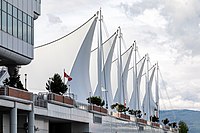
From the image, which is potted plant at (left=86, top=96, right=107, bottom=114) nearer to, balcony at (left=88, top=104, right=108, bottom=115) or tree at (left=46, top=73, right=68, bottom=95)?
balcony at (left=88, top=104, right=108, bottom=115)

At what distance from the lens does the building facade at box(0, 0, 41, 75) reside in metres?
37.9

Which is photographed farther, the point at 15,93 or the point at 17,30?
the point at 17,30

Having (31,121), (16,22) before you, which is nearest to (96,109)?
(16,22)

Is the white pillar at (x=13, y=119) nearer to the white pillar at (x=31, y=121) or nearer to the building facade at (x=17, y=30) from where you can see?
the white pillar at (x=31, y=121)

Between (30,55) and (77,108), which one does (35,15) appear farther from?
(77,108)

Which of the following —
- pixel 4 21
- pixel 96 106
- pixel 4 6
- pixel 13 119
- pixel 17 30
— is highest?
pixel 4 6

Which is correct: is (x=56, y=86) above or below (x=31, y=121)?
above

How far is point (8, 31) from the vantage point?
3841cm

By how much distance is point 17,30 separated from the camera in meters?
40.0

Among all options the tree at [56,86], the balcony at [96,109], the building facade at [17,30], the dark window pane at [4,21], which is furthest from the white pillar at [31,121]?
the balcony at [96,109]

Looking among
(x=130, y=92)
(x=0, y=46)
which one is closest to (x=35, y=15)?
(x=0, y=46)

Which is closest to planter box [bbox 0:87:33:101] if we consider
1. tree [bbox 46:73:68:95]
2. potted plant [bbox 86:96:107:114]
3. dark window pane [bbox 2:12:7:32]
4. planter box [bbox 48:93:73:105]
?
dark window pane [bbox 2:12:7:32]

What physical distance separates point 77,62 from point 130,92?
178 ft

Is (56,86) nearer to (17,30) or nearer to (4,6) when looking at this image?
(17,30)
